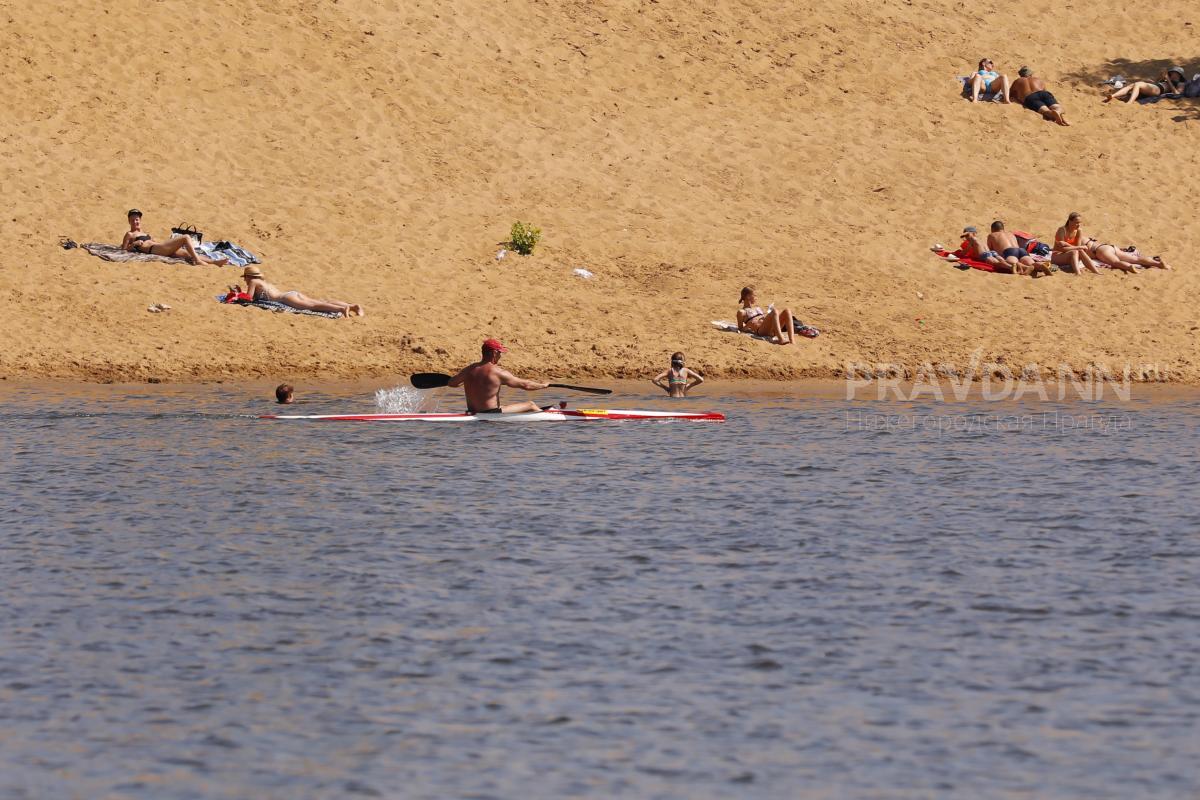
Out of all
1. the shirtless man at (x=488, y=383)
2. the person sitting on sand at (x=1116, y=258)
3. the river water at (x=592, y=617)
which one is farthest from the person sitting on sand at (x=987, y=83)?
the shirtless man at (x=488, y=383)

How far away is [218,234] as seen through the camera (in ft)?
94.3

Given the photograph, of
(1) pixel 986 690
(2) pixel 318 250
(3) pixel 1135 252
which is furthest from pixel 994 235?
(1) pixel 986 690

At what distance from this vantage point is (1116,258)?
30.0m

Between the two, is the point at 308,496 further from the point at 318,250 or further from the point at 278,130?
the point at 278,130

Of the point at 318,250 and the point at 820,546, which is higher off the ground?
the point at 318,250

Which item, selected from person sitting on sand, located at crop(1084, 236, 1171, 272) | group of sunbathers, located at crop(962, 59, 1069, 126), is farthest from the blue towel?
group of sunbathers, located at crop(962, 59, 1069, 126)

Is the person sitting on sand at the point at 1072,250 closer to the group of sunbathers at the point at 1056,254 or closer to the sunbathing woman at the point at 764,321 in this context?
the group of sunbathers at the point at 1056,254

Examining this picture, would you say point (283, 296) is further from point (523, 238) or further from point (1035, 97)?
point (1035, 97)

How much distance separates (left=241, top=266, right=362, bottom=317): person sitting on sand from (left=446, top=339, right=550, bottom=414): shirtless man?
5580mm

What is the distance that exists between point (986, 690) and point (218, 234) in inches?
834

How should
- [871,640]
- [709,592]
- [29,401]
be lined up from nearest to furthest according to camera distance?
1. [871,640]
2. [709,592]
3. [29,401]

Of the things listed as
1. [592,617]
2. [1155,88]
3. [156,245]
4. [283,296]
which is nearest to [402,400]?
[283,296]

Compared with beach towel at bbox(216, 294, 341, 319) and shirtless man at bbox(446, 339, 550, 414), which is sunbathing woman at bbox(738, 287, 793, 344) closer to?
shirtless man at bbox(446, 339, 550, 414)

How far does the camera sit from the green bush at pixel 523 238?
2912 cm
